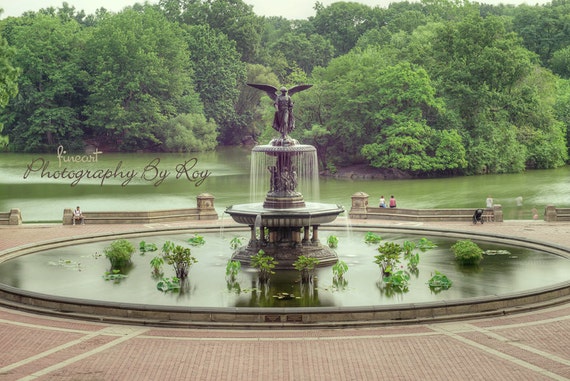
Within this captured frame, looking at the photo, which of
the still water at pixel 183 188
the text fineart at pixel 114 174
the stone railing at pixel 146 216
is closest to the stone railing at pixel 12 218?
the stone railing at pixel 146 216

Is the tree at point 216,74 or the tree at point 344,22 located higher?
the tree at point 344,22

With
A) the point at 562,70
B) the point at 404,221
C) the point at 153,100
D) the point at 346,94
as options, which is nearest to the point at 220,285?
the point at 404,221

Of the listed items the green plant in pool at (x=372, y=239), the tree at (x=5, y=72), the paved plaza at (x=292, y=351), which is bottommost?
the paved plaza at (x=292, y=351)

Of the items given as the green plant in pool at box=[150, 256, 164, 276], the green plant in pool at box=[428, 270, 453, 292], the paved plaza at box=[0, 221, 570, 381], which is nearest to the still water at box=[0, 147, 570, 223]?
the green plant in pool at box=[150, 256, 164, 276]

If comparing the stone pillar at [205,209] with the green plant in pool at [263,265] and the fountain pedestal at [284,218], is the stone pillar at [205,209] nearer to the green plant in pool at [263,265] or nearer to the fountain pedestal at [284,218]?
the fountain pedestal at [284,218]

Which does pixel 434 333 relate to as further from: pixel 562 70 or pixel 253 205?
pixel 562 70

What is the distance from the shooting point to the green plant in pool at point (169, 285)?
30.1m

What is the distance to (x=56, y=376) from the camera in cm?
2138

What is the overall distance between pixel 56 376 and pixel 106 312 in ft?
17.6

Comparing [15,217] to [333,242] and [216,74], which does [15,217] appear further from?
[216,74]

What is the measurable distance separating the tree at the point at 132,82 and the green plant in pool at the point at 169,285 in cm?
8238

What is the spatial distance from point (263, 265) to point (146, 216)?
17.7m

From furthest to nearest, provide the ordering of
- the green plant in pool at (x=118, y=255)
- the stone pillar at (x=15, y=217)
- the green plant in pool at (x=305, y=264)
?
the stone pillar at (x=15, y=217)
the green plant in pool at (x=118, y=255)
the green plant in pool at (x=305, y=264)

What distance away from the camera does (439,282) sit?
30281mm
